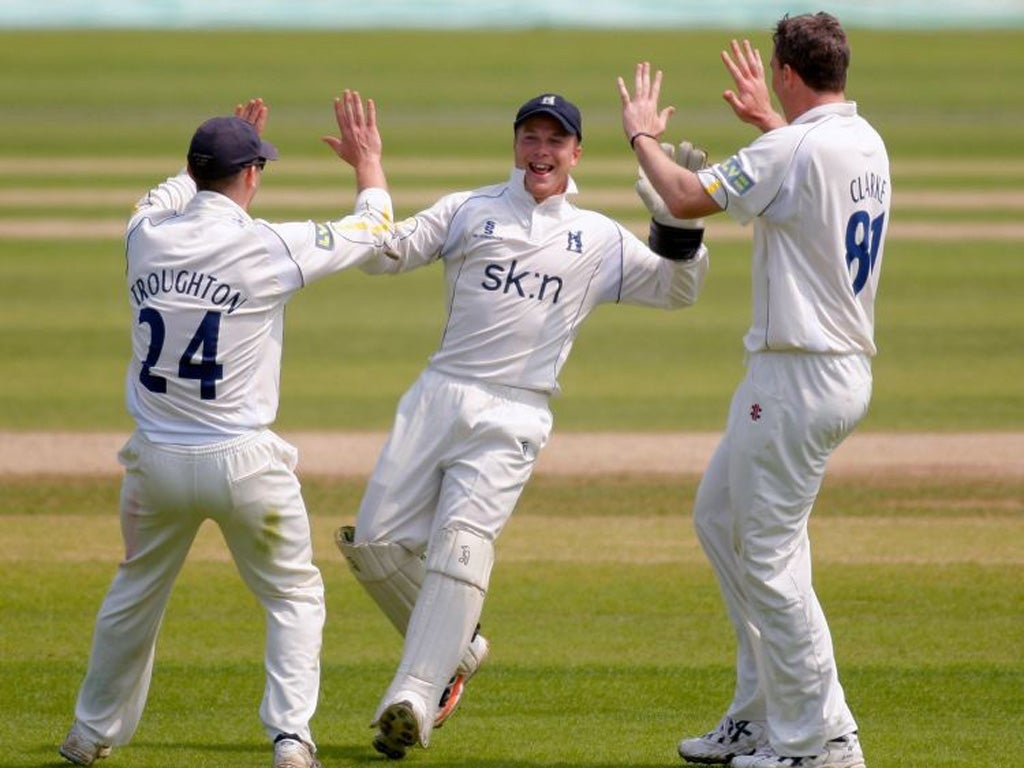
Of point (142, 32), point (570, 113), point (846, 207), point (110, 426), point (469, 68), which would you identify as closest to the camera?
point (846, 207)

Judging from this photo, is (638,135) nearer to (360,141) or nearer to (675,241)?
(675,241)

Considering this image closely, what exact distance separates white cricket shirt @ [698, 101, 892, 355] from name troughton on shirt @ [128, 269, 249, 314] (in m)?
1.47

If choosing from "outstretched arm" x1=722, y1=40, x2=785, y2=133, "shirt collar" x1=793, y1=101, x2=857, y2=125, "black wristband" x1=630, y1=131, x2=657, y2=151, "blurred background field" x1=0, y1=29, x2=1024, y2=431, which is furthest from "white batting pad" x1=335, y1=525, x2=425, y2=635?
"blurred background field" x1=0, y1=29, x2=1024, y2=431

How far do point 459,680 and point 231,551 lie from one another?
110cm

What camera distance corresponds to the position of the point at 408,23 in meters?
53.2

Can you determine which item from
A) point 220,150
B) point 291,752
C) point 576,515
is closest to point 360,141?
point 220,150

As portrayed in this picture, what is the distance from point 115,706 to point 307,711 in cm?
64

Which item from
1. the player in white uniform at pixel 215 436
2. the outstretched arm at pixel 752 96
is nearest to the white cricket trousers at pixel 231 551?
the player in white uniform at pixel 215 436

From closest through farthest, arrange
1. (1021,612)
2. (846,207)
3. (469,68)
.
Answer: (846,207) < (1021,612) < (469,68)

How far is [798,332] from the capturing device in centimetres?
580

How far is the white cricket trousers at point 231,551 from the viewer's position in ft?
19.0

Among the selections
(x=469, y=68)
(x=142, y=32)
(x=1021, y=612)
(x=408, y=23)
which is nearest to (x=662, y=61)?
(x=469, y=68)

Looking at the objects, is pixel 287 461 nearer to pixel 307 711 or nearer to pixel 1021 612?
pixel 307 711

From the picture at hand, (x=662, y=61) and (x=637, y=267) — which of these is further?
(x=662, y=61)
